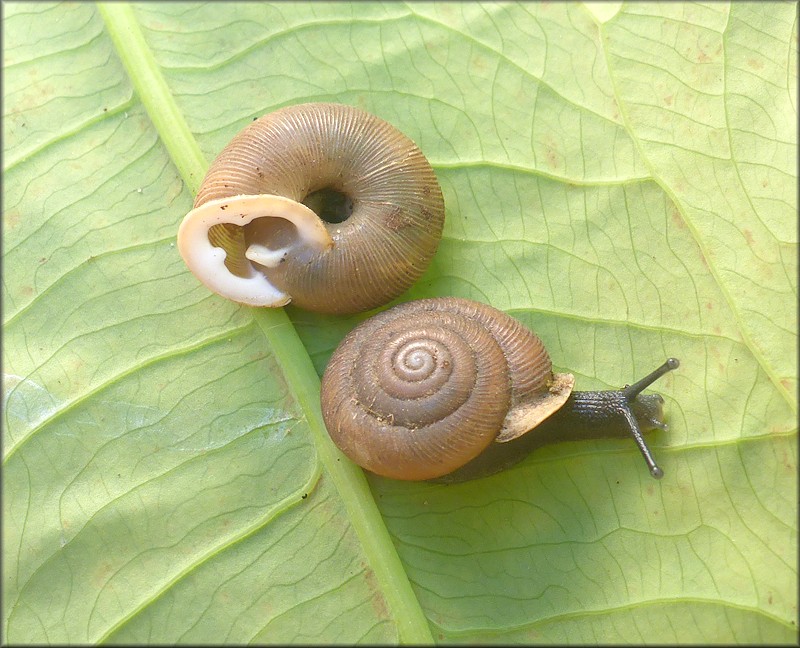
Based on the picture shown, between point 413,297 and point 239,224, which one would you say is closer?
point 239,224

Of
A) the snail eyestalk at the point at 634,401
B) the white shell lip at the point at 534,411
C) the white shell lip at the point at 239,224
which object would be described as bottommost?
the snail eyestalk at the point at 634,401

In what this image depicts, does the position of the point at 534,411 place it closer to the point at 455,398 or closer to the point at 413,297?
the point at 455,398

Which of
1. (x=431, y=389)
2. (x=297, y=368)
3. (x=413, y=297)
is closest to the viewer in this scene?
(x=431, y=389)

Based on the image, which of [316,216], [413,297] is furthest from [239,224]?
[413,297]

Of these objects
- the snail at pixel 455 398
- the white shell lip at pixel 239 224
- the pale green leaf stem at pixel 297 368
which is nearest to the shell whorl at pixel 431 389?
the snail at pixel 455 398

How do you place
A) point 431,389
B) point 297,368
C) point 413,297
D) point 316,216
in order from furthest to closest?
point 413,297, point 297,368, point 316,216, point 431,389

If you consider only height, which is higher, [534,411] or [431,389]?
[431,389]

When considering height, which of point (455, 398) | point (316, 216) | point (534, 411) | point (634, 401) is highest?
point (316, 216)

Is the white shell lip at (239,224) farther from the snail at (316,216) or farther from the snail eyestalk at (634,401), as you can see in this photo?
the snail eyestalk at (634,401)
